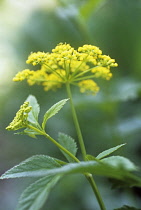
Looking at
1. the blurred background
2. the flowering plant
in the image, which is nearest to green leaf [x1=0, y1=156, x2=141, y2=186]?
the flowering plant

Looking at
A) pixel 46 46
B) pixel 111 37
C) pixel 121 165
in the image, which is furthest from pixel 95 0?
A: pixel 121 165

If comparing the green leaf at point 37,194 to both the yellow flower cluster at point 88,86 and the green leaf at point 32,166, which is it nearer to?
the green leaf at point 32,166

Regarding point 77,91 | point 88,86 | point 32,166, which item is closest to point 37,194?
point 32,166

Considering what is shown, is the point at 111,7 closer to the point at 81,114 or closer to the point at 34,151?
the point at 81,114

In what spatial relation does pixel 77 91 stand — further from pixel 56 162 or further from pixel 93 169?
pixel 93 169

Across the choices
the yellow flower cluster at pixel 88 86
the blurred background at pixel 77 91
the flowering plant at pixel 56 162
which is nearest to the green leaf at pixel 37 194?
the flowering plant at pixel 56 162
